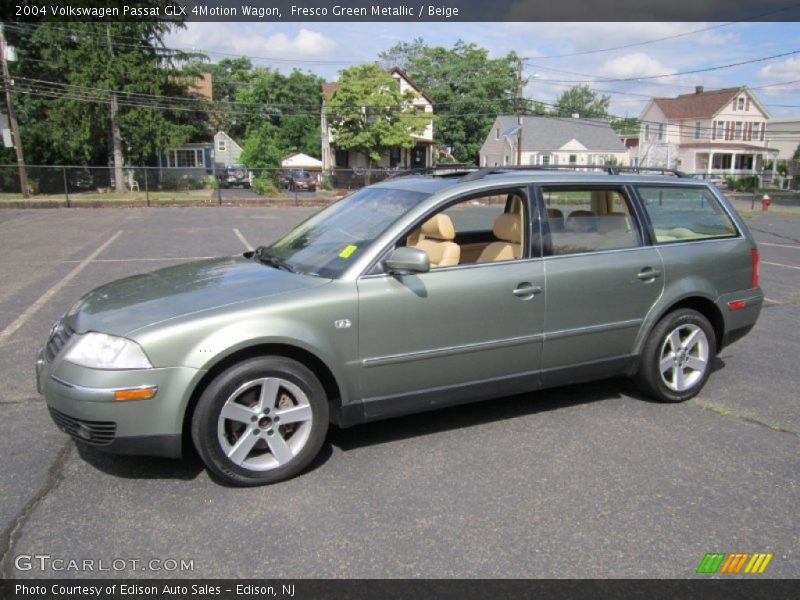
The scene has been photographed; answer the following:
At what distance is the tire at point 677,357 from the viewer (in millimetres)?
4527

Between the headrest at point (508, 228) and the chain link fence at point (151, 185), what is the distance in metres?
18.8

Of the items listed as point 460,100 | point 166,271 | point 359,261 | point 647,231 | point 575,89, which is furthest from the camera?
point 575,89

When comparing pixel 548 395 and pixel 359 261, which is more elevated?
pixel 359 261

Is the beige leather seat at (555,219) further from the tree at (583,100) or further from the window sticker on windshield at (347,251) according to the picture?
the tree at (583,100)

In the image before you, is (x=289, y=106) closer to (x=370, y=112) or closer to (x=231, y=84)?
(x=231, y=84)

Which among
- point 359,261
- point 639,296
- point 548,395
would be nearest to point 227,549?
point 359,261

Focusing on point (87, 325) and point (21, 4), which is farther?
point (21, 4)

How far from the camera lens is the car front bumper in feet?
10.1

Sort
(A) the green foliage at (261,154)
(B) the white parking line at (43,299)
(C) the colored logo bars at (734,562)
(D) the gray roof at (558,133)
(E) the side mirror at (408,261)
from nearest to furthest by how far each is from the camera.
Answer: (C) the colored logo bars at (734,562), (E) the side mirror at (408,261), (B) the white parking line at (43,299), (A) the green foliage at (261,154), (D) the gray roof at (558,133)

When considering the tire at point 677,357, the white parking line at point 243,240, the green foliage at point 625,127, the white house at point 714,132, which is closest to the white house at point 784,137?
the white house at point 714,132

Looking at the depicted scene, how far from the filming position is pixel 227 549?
283 centimetres

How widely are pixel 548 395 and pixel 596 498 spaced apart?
1.56m

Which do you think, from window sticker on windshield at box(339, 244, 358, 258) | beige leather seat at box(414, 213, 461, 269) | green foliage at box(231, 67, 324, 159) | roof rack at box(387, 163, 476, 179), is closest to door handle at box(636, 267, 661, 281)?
beige leather seat at box(414, 213, 461, 269)

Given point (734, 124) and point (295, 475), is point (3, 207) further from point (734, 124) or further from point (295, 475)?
point (734, 124)
